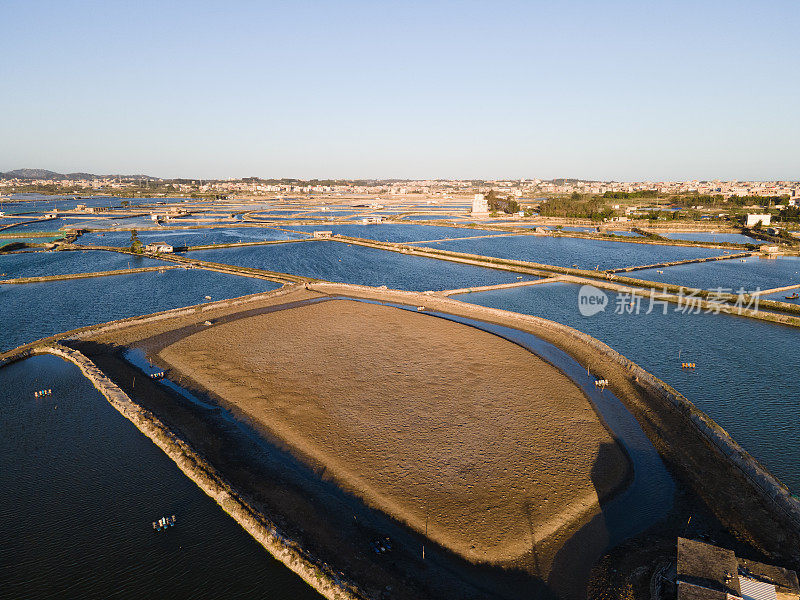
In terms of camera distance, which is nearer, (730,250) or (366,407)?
(366,407)

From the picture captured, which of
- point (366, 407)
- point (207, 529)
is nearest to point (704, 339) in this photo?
point (366, 407)

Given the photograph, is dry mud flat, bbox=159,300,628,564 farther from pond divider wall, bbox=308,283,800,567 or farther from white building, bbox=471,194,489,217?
white building, bbox=471,194,489,217

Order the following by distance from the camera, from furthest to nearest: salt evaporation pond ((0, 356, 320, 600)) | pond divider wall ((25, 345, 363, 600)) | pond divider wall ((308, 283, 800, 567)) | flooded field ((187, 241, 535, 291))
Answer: flooded field ((187, 241, 535, 291)) < pond divider wall ((308, 283, 800, 567)) < salt evaporation pond ((0, 356, 320, 600)) < pond divider wall ((25, 345, 363, 600))

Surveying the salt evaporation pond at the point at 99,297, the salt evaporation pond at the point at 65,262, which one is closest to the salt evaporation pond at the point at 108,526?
the salt evaporation pond at the point at 99,297

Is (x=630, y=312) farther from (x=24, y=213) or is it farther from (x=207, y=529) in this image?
(x=24, y=213)

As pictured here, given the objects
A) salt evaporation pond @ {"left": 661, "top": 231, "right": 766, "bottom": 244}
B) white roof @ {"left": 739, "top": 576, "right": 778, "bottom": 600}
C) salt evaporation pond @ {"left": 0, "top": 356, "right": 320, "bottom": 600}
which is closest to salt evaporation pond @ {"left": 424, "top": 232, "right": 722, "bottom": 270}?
salt evaporation pond @ {"left": 661, "top": 231, "right": 766, "bottom": 244}

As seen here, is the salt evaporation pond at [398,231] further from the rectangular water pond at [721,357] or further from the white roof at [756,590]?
the white roof at [756,590]

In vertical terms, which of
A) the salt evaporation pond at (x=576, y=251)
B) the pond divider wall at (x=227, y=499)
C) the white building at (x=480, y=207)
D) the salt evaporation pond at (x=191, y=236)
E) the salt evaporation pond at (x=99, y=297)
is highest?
the white building at (x=480, y=207)
